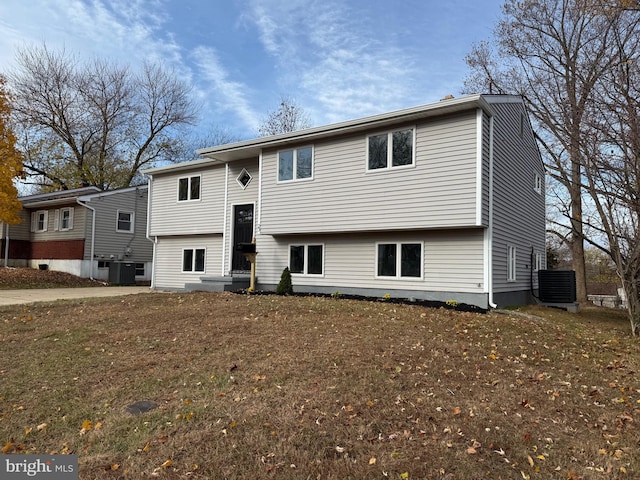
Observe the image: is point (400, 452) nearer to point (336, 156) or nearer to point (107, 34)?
point (336, 156)

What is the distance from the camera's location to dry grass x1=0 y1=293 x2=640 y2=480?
3518 millimetres

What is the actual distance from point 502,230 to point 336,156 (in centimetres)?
511

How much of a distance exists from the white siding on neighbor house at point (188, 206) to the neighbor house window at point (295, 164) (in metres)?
1.90

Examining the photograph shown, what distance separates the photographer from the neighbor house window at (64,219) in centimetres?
2298

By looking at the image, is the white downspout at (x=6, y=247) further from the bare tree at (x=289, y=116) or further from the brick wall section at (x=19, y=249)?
the bare tree at (x=289, y=116)

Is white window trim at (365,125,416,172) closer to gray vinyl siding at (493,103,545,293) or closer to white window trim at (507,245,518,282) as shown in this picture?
gray vinyl siding at (493,103,545,293)

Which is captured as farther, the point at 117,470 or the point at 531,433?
the point at 531,433

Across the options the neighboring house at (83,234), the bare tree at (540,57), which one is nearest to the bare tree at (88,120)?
the neighboring house at (83,234)

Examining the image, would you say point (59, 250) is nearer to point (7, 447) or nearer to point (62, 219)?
point (62, 219)

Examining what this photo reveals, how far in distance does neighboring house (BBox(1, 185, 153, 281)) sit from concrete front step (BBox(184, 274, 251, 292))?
938cm

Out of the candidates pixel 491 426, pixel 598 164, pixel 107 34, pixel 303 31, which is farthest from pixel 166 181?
pixel 491 426

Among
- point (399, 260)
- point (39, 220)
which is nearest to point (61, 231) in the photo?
point (39, 220)

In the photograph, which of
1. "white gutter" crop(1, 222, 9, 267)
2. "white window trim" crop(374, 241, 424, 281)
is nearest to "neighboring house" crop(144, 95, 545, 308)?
"white window trim" crop(374, 241, 424, 281)

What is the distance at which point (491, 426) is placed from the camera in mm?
4117
